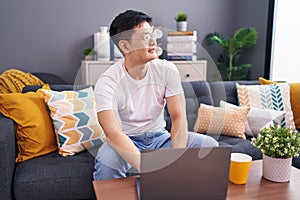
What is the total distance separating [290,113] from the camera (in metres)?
1.97

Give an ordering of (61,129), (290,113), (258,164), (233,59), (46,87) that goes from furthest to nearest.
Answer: (233,59) → (290,113) → (46,87) → (61,129) → (258,164)

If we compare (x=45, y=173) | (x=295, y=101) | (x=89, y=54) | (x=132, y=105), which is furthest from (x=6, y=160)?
(x=295, y=101)

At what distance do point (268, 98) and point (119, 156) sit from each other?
1214mm

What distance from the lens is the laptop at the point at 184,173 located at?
840mm

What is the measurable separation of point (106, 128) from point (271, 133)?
2.00 ft

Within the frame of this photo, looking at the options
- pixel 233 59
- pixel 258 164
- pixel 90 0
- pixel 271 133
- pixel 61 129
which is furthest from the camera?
pixel 233 59

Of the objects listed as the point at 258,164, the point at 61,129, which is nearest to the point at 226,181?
the point at 258,164

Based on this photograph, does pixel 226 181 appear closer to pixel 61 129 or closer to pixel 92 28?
pixel 61 129

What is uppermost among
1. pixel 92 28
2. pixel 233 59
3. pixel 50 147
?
pixel 92 28

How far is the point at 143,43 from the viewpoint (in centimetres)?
94

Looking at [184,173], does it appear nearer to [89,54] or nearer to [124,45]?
[124,45]

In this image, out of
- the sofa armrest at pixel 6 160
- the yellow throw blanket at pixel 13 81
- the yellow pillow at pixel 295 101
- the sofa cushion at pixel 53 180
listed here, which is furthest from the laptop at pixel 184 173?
the yellow throw blanket at pixel 13 81

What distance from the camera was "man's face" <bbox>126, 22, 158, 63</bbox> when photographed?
935 millimetres

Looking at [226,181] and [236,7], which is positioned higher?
[236,7]
